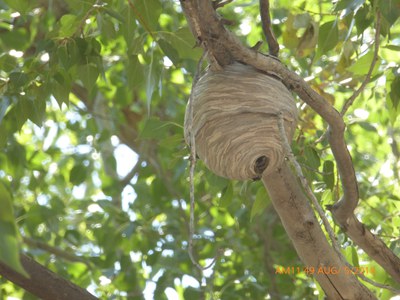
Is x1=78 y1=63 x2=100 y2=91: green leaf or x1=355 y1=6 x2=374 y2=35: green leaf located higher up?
x1=355 y1=6 x2=374 y2=35: green leaf

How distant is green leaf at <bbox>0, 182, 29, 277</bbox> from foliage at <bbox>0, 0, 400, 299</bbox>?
3.10 ft

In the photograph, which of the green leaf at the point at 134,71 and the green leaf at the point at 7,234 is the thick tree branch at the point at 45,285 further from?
the green leaf at the point at 7,234

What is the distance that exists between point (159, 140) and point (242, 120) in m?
1.68

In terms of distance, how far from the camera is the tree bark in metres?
1.76

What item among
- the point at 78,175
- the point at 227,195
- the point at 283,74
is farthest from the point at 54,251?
the point at 283,74

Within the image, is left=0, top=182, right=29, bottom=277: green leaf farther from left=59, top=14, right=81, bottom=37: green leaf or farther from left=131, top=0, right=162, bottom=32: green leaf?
left=59, top=14, right=81, bottom=37: green leaf

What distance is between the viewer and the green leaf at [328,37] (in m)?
1.93

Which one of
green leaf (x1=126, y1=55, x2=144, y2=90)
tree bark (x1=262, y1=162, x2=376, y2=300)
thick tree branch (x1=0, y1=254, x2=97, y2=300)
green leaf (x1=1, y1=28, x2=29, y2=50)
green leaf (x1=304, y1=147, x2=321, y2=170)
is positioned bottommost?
thick tree branch (x1=0, y1=254, x2=97, y2=300)

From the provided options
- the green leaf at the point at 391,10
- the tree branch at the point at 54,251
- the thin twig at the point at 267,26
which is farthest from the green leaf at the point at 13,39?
the tree branch at the point at 54,251

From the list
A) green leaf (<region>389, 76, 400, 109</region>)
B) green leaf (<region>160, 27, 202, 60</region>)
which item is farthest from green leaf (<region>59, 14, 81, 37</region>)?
green leaf (<region>389, 76, 400, 109</region>)

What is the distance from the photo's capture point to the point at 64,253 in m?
3.27

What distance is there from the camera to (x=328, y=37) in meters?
1.94

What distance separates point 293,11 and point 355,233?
1.15 meters

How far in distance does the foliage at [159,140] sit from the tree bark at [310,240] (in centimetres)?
8
